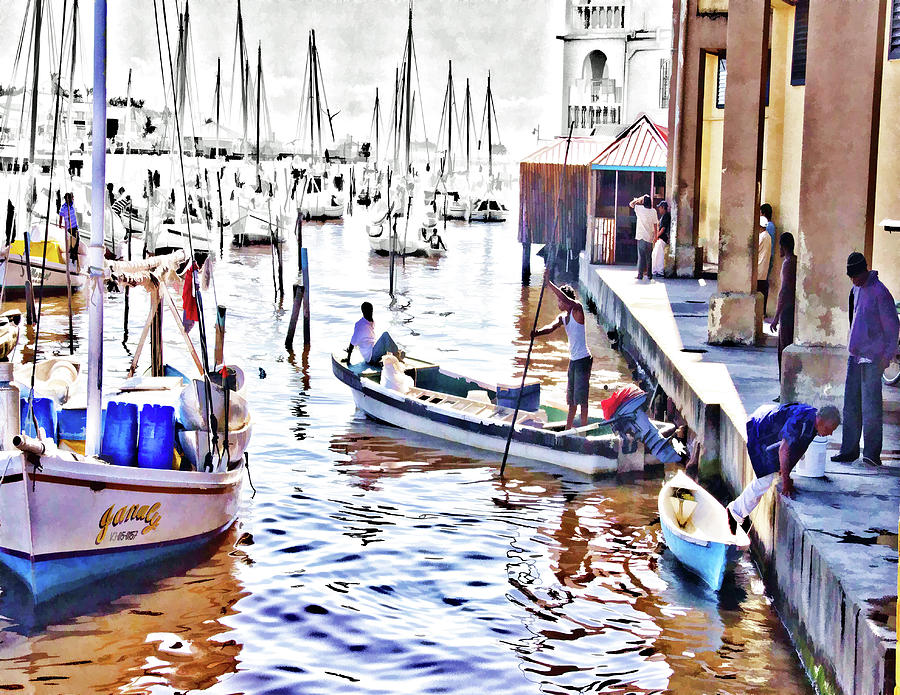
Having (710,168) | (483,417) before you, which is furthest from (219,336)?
(710,168)

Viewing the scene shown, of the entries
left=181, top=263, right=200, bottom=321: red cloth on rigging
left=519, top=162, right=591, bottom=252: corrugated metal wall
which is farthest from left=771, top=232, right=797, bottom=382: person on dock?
left=519, top=162, right=591, bottom=252: corrugated metal wall

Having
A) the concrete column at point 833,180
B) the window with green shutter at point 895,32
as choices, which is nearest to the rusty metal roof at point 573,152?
the window with green shutter at point 895,32

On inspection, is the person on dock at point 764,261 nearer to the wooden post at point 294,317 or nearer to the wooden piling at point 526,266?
the wooden post at point 294,317

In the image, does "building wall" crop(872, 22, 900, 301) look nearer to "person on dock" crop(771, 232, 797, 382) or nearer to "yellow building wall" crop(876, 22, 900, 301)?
"yellow building wall" crop(876, 22, 900, 301)

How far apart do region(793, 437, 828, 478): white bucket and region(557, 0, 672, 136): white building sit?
153 ft

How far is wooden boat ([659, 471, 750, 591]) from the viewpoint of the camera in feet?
40.0

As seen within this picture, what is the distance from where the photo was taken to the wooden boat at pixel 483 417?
669 inches

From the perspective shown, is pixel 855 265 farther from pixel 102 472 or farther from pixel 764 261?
pixel 764 261

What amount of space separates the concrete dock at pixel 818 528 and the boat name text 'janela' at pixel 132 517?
610 centimetres

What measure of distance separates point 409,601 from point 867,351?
506cm

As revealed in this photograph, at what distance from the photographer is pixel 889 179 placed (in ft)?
57.9

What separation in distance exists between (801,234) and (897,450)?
3037 millimetres

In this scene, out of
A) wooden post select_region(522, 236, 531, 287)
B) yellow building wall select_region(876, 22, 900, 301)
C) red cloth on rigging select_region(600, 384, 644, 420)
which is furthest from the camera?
wooden post select_region(522, 236, 531, 287)

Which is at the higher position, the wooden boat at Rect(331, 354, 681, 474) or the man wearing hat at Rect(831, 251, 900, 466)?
the man wearing hat at Rect(831, 251, 900, 466)
